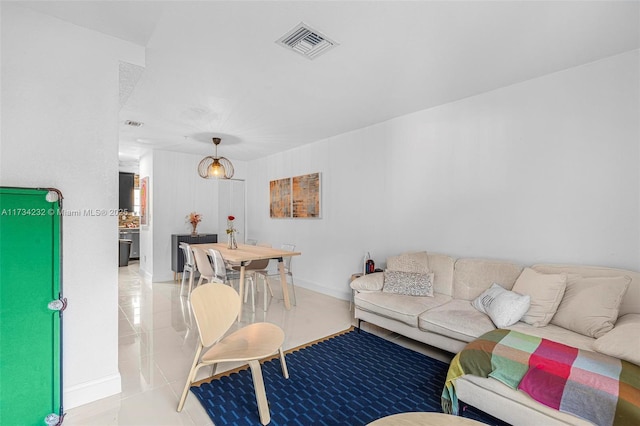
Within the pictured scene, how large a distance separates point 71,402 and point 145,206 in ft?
16.1

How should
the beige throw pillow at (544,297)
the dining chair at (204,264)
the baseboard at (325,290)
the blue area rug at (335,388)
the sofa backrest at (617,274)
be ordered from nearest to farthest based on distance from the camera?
1. the blue area rug at (335,388)
2. the sofa backrest at (617,274)
3. the beige throw pillow at (544,297)
4. the dining chair at (204,264)
5. the baseboard at (325,290)

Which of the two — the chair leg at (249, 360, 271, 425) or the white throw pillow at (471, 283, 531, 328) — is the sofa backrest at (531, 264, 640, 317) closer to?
the white throw pillow at (471, 283, 531, 328)

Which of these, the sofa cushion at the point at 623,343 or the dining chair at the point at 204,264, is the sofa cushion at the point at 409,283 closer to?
the sofa cushion at the point at 623,343

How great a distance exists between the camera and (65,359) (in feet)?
6.60

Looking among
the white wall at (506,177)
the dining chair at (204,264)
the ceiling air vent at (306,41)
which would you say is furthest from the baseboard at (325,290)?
the ceiling air vent at (306,41)

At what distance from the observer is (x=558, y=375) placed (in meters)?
1.61

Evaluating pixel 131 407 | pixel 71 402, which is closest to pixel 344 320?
pixel 131 407

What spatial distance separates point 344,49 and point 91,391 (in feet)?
10.2

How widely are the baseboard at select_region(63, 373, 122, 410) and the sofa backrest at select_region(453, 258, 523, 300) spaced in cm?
307

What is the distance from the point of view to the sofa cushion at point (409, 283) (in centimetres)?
316

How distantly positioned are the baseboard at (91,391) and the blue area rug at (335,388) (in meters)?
0.57

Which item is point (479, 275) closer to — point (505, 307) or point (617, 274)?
point (505, 307)

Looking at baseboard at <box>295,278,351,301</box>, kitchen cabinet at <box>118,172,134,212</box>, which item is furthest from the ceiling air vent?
kitchen cabinet at <box>118,172,134,212</box>

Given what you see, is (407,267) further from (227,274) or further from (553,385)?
(227,274)
